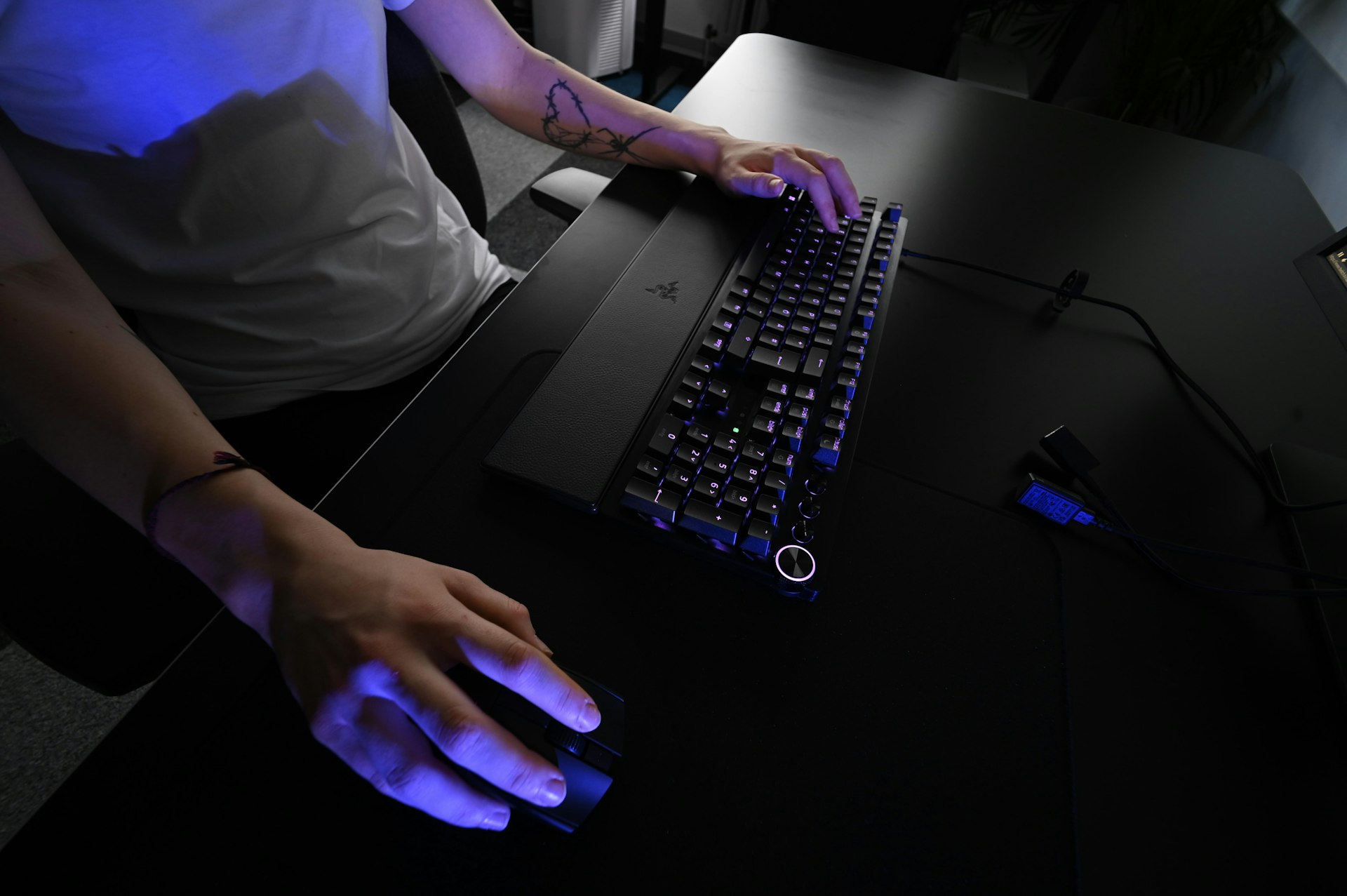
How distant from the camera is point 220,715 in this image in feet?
1.16

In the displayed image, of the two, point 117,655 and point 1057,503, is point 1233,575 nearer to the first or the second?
point 1057,503

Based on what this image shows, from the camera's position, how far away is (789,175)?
0.67 meters

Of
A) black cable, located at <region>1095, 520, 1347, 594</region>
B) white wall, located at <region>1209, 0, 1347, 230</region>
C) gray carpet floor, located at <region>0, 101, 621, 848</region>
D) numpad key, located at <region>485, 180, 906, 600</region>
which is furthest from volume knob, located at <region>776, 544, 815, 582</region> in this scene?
white wall, located at <region>1209, 0, 1347, 230</region>

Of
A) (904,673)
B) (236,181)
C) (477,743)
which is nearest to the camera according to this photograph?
(477,743)

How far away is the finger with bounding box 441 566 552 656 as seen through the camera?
354 millimetres

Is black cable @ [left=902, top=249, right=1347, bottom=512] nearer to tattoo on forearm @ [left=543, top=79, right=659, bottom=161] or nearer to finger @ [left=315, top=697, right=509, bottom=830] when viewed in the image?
tattoo on forearm @ [left=543, top=79, right=659, bottom=161]

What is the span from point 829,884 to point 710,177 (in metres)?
0.66

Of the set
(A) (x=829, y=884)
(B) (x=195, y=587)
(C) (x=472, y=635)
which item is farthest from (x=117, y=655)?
(A) (x=829, y=884)

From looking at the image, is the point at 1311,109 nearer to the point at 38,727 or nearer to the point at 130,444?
the point at 130,444

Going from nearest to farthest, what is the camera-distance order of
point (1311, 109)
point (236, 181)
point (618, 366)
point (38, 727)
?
point (618, 366) → point (236, 181) → point (38, 727) → point (1311, 109)

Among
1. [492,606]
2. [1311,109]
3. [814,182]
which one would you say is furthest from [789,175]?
[1311,109]

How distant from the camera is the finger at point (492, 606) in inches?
14.0

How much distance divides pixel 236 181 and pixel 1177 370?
0.93 m

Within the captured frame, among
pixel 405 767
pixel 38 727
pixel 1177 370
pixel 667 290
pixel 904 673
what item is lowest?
pixel 38 727
